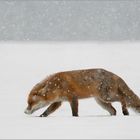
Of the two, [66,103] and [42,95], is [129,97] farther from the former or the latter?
[66,103]

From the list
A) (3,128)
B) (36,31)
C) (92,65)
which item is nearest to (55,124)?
(3,128)

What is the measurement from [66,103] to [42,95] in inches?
270

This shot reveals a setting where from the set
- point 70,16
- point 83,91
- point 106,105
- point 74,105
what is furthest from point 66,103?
point 70,16

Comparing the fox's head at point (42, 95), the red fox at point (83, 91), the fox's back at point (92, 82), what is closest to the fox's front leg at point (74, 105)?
the red fox at point (83, 91)

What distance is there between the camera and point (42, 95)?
14.8 meters

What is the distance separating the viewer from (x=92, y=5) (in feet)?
302

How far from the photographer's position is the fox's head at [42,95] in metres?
14.8

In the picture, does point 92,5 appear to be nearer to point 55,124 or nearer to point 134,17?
point 134,17

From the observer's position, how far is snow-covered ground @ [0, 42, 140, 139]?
1134cm

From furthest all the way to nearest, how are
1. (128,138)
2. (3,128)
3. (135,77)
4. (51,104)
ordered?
(135,77)
(51,104)
(3,128)
(128,138)

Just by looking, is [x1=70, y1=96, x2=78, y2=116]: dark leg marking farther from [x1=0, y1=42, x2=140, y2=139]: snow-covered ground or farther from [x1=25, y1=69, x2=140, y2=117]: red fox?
[x1=0, y1=42, x2=140, y2=139]: snow-covered ground

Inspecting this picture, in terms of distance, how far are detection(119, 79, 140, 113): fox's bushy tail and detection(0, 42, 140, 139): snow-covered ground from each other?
34cm

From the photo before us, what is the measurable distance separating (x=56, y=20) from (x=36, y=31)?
10616 millimetres

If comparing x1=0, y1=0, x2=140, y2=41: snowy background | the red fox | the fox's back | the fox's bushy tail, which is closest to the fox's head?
the red fox
